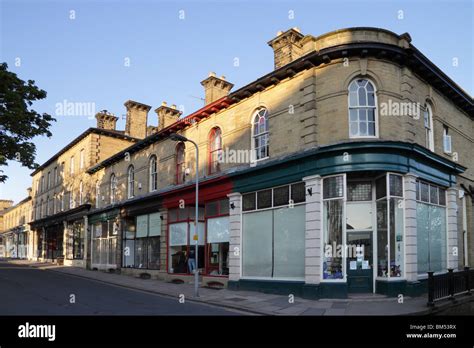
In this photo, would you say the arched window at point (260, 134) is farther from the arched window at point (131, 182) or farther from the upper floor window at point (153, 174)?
the arched window at point (131, 182)

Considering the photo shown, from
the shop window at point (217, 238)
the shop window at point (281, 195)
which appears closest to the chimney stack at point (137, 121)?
the shop window at point (217, 238)

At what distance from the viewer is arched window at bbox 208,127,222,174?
2225 cm

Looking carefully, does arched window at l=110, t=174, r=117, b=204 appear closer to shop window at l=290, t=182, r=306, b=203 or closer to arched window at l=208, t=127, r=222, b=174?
arched window at l=208, t=127, r=222, b=174

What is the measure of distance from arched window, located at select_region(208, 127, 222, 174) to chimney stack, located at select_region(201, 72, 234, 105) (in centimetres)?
263

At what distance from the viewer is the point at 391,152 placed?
15.7 m

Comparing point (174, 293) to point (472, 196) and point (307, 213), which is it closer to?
point (307, 213)

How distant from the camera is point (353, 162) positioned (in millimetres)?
15539

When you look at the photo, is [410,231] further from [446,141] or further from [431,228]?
[446,141]

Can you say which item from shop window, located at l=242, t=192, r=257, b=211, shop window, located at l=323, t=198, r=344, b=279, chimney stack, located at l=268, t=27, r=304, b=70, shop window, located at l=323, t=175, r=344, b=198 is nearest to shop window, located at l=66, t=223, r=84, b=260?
shop window, located at l=242, t=192, r=257, b=211
